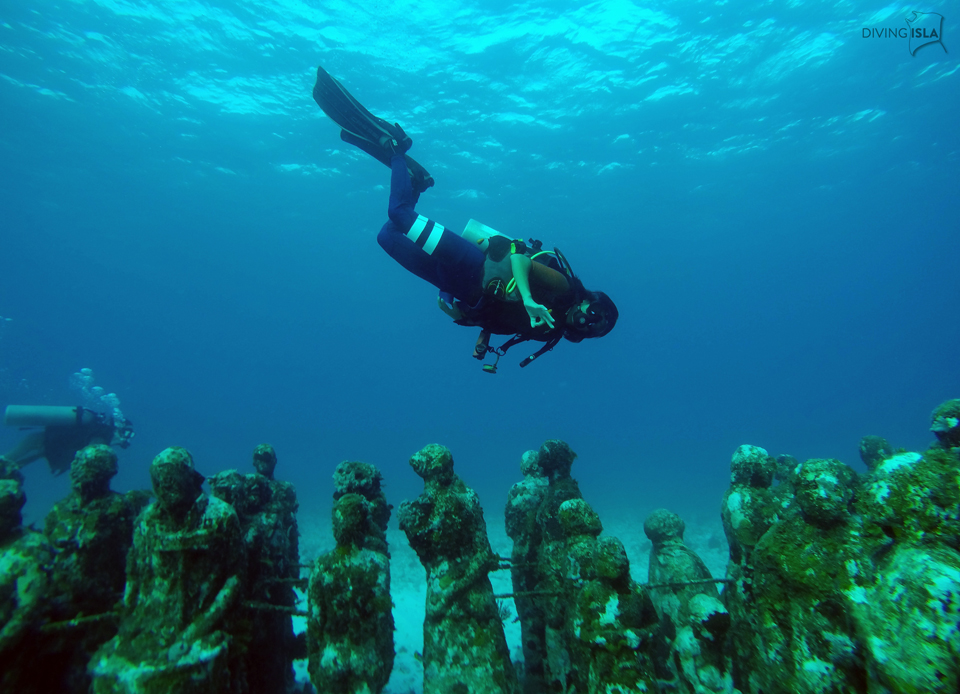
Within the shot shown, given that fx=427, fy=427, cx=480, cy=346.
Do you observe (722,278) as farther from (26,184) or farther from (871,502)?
(26,184)

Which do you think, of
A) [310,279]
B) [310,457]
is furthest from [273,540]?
[310,457]

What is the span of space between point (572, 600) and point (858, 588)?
1.99 metres

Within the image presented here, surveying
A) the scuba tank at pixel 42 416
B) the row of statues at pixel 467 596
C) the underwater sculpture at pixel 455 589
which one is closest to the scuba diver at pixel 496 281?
the underwater sculpture at pixel 455 589

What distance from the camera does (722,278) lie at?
87.8 metres

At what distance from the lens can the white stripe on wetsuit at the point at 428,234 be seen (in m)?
6.76

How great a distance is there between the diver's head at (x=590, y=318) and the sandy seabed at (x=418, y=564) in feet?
12.3

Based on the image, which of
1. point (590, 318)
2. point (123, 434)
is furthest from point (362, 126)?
point (123, 434)

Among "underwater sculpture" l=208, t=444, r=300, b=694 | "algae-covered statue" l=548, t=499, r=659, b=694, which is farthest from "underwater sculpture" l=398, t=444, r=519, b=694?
"underwater sculpture" l=208, t=444, r=300, b=694

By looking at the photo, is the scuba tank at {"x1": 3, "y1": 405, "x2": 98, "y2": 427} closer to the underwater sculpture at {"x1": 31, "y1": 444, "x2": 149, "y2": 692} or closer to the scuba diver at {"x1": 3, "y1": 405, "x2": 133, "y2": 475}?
the scuba diver at {"x1": 3, "y1": 405, "x2": 133, "y2": 475}

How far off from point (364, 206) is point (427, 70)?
68.7 feet

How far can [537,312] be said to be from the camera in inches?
233

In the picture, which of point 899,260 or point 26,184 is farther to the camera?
point 899,260

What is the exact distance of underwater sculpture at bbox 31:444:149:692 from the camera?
3131 millimetres

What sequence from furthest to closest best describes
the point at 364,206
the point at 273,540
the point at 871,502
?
the point at 364,206, the point at 273,540, the point at 871,502
